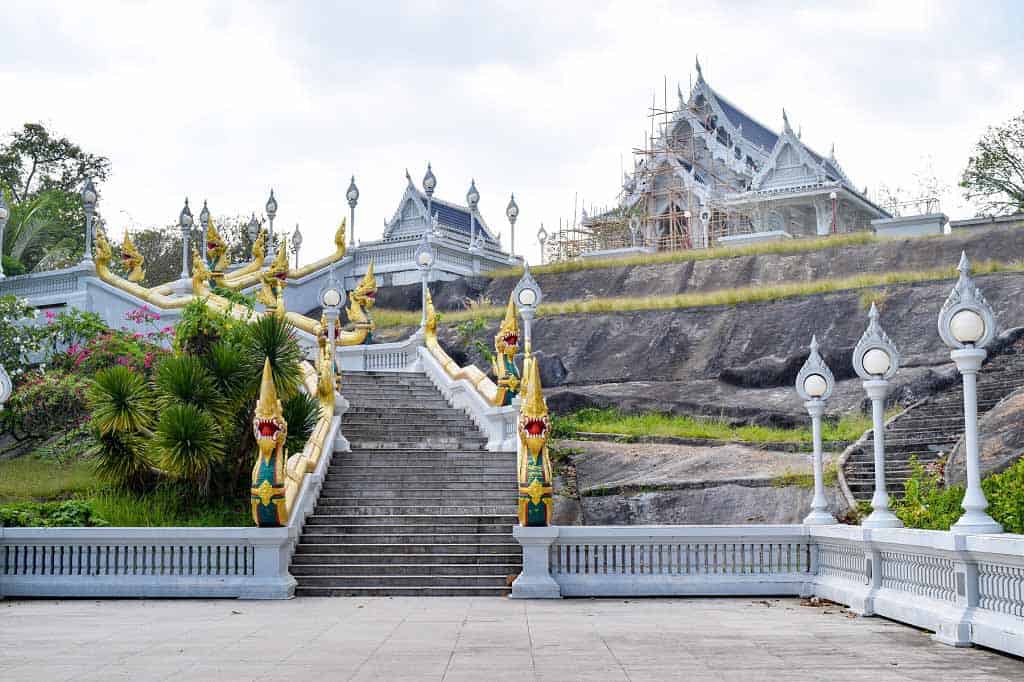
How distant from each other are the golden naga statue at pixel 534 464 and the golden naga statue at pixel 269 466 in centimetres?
315

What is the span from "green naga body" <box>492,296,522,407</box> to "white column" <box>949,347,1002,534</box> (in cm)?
1117

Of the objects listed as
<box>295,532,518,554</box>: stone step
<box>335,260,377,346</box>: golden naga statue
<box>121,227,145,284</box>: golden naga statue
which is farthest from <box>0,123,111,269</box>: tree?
<box>295,532,518,554</box>: stone step

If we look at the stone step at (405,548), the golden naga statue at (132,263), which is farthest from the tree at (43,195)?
the stone step at (405,548)

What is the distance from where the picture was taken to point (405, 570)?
1645 cm

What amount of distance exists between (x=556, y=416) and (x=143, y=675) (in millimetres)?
18414

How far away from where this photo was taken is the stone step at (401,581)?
634 inches

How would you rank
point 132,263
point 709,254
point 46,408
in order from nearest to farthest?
1. point 46,408
2. point 132,263
3. point 709,254

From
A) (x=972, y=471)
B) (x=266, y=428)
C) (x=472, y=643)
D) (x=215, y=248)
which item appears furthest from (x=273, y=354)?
(x=215, y=248)

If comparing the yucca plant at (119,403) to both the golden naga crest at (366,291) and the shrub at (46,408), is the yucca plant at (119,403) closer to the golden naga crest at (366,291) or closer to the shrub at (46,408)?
the shrub at (46,408)

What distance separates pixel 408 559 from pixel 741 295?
1819cm

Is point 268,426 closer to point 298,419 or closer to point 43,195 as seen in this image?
point 298,419

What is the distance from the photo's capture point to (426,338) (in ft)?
88.1

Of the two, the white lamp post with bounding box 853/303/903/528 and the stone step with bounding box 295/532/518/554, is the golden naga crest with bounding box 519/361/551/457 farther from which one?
the white lamp post with bounding box 853/303/903/528

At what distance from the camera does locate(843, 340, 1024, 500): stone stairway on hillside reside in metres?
21.0
